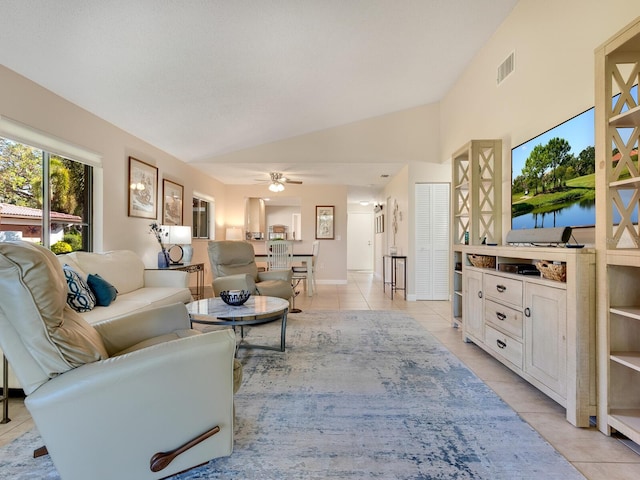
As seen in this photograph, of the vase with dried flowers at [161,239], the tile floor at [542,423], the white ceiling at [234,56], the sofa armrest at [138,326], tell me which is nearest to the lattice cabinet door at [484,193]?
the tile floor at [542,423]

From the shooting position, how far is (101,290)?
2814 mm

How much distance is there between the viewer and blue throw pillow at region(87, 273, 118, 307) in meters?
2.79

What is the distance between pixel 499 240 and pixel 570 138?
1315mm

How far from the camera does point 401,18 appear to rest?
3.16 m

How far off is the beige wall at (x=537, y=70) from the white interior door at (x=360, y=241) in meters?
7.24

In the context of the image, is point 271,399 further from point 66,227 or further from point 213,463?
point 66,227

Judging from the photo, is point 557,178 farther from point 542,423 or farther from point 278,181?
point 278,181

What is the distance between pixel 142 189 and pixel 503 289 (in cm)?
439

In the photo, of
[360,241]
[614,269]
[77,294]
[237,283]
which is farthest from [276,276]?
[360,241]

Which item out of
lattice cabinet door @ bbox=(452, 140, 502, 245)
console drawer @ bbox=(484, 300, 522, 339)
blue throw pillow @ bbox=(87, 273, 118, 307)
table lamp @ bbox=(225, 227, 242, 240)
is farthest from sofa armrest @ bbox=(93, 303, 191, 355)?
table lamp @ bbox=(225, 227, 242, 240)

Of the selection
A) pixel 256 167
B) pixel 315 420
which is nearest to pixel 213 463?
pixel 315 420

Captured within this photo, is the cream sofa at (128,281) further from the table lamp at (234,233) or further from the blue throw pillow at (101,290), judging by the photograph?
the table lamp at (234,233)

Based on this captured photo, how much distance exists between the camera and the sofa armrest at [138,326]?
175 cm

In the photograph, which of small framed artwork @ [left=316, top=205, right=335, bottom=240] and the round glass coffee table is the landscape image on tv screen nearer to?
the round glass coffee table
